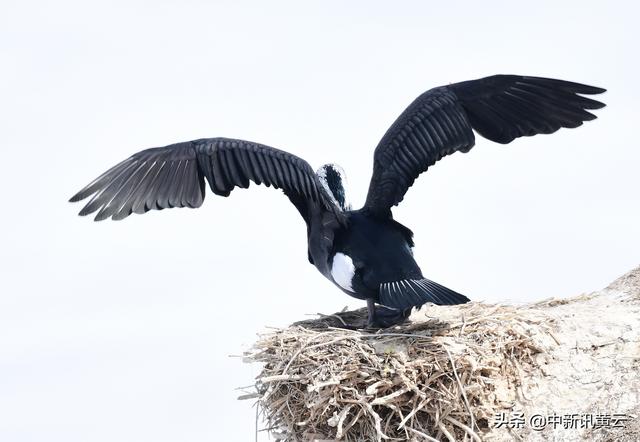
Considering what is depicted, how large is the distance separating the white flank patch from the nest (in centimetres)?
35

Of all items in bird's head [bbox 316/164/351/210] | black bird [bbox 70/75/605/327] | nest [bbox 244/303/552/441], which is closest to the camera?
nest [bbox 244/303/552/441]

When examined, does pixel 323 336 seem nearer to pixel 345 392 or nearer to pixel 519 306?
pixel 345 392

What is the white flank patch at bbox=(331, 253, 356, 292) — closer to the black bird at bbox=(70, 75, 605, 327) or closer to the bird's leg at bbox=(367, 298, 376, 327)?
the black bird at bbox=(70, 75, 605, 327)

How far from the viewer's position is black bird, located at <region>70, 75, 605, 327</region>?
648cm

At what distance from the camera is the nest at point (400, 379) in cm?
595

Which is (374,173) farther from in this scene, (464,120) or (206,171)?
(206,171)

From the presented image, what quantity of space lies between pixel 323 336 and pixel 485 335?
41.4 inches

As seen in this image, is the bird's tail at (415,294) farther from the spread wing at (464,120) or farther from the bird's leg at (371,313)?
the spread wing at (464,120)

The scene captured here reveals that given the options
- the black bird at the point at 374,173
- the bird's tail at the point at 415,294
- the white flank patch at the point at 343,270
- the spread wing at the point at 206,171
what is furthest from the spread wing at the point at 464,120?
the bird's tail at the point at 415,294

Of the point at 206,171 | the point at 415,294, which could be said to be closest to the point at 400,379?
the point at 415,294

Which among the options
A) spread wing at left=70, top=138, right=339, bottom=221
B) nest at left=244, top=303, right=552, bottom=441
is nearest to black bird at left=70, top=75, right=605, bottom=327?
spread wing at left=70, top=138, right=339, bottom=221

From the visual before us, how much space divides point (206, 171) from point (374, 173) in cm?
124

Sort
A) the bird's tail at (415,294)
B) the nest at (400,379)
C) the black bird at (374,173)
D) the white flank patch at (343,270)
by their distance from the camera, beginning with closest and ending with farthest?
1. the bird's tail at (415,294)
2. the nest at (400,379)
3. the black bird at (374,173)
4. the white flank patch at (343,270)

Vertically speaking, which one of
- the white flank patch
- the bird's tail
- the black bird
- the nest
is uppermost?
the black bird
